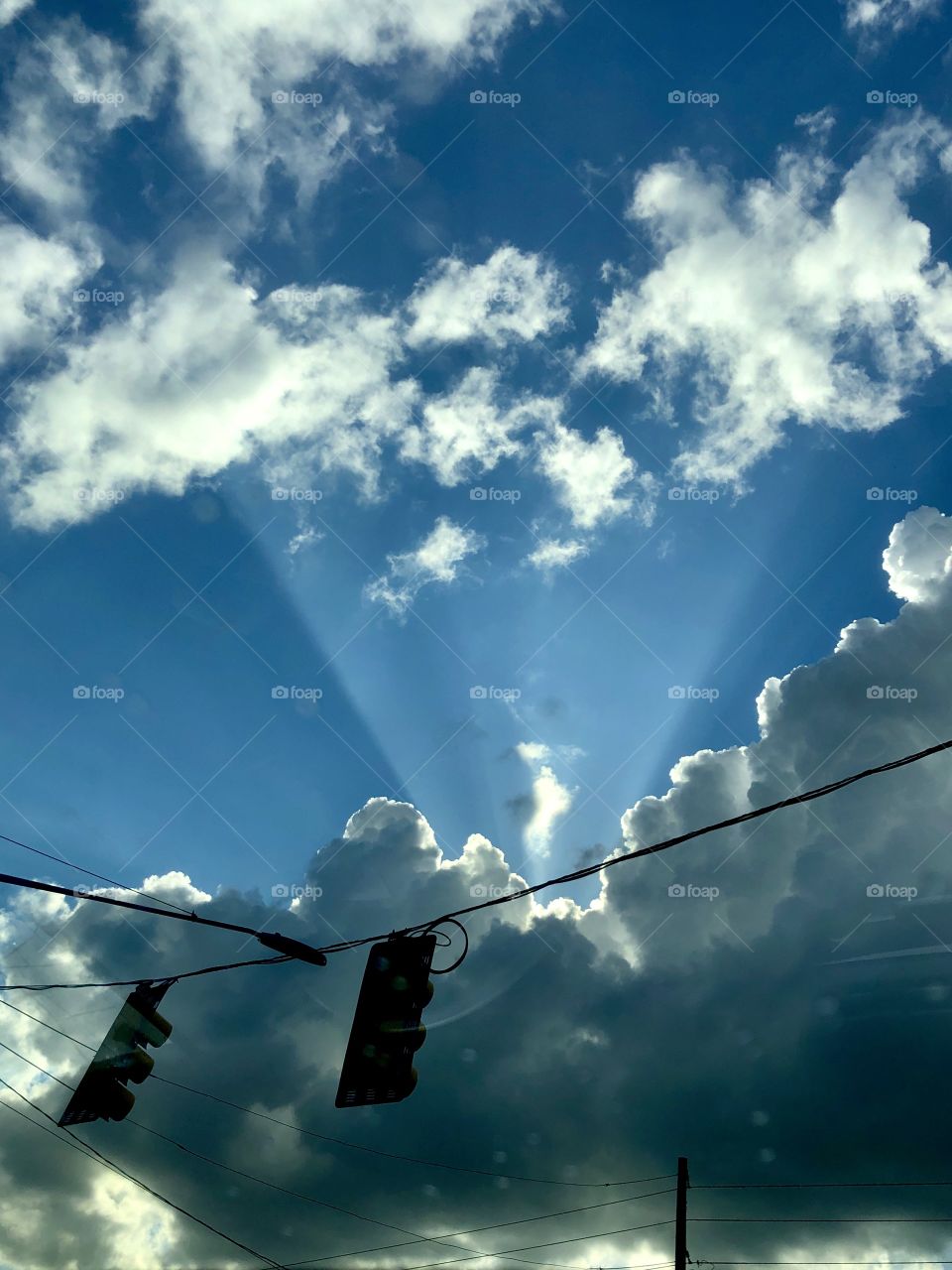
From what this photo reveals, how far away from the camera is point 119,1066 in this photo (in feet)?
21.8

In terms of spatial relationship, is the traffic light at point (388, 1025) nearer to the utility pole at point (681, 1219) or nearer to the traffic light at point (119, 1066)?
the traffic light at point (119, 1066)

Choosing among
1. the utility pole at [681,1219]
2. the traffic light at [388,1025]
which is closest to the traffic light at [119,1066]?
the traffic light at [388,1025]

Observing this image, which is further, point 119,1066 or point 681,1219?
point 681,1219

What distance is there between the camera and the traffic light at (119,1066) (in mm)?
6477

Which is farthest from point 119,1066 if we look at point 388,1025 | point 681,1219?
point 681,1219

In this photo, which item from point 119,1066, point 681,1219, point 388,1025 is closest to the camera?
point 388,1025

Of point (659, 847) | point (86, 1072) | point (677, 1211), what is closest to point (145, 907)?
point (86, 1072)

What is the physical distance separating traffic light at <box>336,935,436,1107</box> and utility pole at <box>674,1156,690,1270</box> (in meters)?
16.3

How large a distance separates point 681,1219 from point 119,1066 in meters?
16.9

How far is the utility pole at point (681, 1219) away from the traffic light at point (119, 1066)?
16045 millimetres

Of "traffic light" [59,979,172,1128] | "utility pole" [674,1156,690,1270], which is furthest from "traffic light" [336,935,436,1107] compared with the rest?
"utility pole" [674,1156,690,1270]

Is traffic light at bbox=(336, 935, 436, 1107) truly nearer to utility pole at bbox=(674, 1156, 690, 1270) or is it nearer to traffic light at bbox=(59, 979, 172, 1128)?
traffic light at bbox=(59, 979, 172, 1128)

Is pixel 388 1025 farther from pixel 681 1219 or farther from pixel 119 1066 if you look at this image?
pixel 681 1219

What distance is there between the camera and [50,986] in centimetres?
901
